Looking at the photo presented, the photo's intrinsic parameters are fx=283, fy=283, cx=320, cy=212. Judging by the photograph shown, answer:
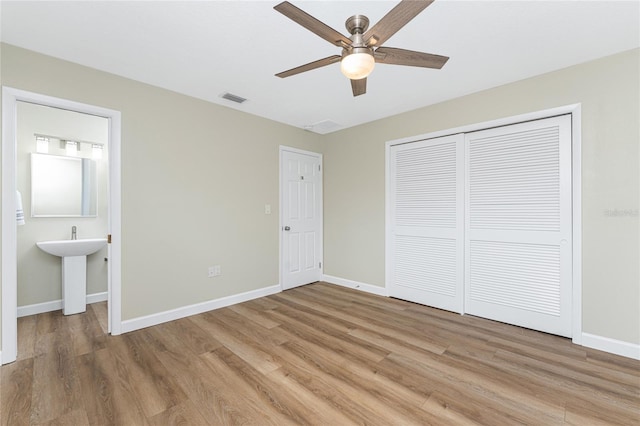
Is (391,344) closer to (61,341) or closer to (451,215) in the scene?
(451,215)

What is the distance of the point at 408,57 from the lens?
5.90 ft

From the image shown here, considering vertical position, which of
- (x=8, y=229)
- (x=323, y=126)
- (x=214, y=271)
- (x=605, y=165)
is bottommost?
(x=214, y=271)

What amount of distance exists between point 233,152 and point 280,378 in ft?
9.13

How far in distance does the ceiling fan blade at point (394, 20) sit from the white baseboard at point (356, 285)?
11.0ft

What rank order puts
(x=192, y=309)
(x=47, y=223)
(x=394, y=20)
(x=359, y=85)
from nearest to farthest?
(x=394, y=20) < (x=359, y=85) < (x=192, y=309) < (x=47, y=223)

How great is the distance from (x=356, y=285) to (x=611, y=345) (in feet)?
9.20

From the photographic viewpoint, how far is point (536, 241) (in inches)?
114

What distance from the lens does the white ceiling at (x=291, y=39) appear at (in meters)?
1.92

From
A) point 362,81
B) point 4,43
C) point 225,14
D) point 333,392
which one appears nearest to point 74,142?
point 4,43

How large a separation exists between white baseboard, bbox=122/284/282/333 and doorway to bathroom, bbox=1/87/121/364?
0.15 m

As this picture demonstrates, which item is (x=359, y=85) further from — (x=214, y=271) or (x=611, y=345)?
(x=611, y=345)

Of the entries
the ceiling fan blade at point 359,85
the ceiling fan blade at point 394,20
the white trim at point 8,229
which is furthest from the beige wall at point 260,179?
the ceiling fan blade at point 394,20

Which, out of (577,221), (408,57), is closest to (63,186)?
(408,57)

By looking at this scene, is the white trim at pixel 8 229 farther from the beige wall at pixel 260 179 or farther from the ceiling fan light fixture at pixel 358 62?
the ceiling fan light fixture at pixel 358 62
